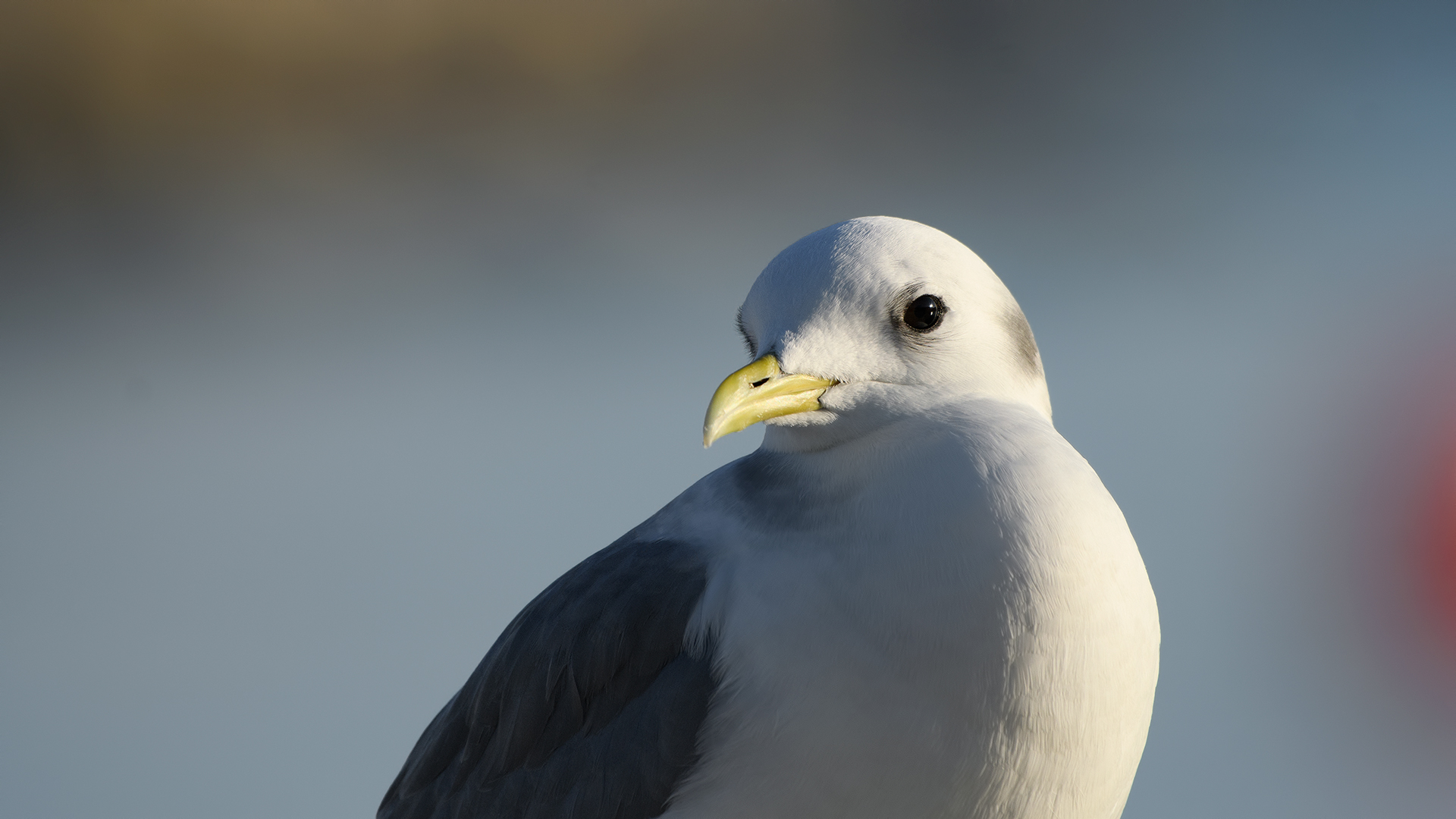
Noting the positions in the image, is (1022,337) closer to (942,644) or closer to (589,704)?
(942,644)

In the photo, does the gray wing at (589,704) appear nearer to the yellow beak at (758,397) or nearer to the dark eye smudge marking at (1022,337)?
the yellow beak at (758,397)

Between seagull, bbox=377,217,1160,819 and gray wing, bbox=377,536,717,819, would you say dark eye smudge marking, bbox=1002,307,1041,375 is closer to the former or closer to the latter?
seagull, bbox=377,217,1160,819

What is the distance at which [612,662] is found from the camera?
968mm

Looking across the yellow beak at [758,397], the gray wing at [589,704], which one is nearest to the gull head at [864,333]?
the yellow beak at [758,397]

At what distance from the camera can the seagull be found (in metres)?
0.79

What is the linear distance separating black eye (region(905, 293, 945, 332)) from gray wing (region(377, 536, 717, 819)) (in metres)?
0.26

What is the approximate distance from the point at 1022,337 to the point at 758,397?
0.86 feet

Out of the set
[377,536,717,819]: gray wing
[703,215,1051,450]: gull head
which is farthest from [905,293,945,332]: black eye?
[377,536,717,819]: gray wing

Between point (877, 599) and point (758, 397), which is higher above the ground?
point (758, 397)

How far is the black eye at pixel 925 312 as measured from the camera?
86 cm

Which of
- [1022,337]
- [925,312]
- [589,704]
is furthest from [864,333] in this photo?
[589,704]

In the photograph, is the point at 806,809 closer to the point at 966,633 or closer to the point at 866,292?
the point at 966,633

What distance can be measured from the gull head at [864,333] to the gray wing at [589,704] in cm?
18

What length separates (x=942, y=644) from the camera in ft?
2.58
